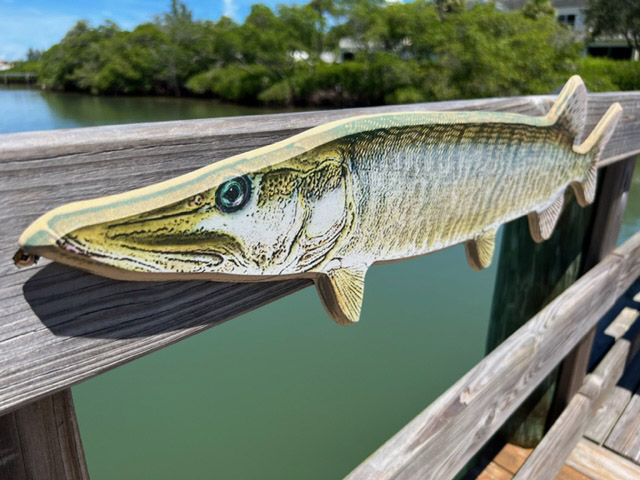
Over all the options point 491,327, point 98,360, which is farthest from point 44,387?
point 491,327

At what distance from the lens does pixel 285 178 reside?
56cm

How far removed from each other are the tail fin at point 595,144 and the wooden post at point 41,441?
41.7 inches

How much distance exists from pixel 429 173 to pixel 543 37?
1334 centimetres

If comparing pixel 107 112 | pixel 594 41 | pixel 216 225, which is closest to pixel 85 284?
pixel 216 225

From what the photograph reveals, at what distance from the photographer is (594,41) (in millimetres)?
21969

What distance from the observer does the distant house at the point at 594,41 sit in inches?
887

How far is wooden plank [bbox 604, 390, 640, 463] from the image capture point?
1847 millimetres

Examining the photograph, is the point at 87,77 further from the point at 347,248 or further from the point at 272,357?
the point at 347,248

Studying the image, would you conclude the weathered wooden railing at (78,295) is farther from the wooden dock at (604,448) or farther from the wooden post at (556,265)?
the wooden dock at (604,448)

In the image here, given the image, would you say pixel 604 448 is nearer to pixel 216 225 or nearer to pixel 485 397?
pixel 485 397

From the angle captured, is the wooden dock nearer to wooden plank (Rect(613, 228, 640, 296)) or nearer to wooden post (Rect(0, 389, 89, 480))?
wooden plank (Rect(613, 228, 640, 296))

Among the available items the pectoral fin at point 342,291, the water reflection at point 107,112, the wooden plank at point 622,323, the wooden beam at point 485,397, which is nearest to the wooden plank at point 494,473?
the wooden beam at point 485,397

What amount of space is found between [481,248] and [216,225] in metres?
0.59

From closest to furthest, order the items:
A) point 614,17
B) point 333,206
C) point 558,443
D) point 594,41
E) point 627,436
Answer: point 333,206
point 558,443
point 627,436
point 614,17
point 594,41
